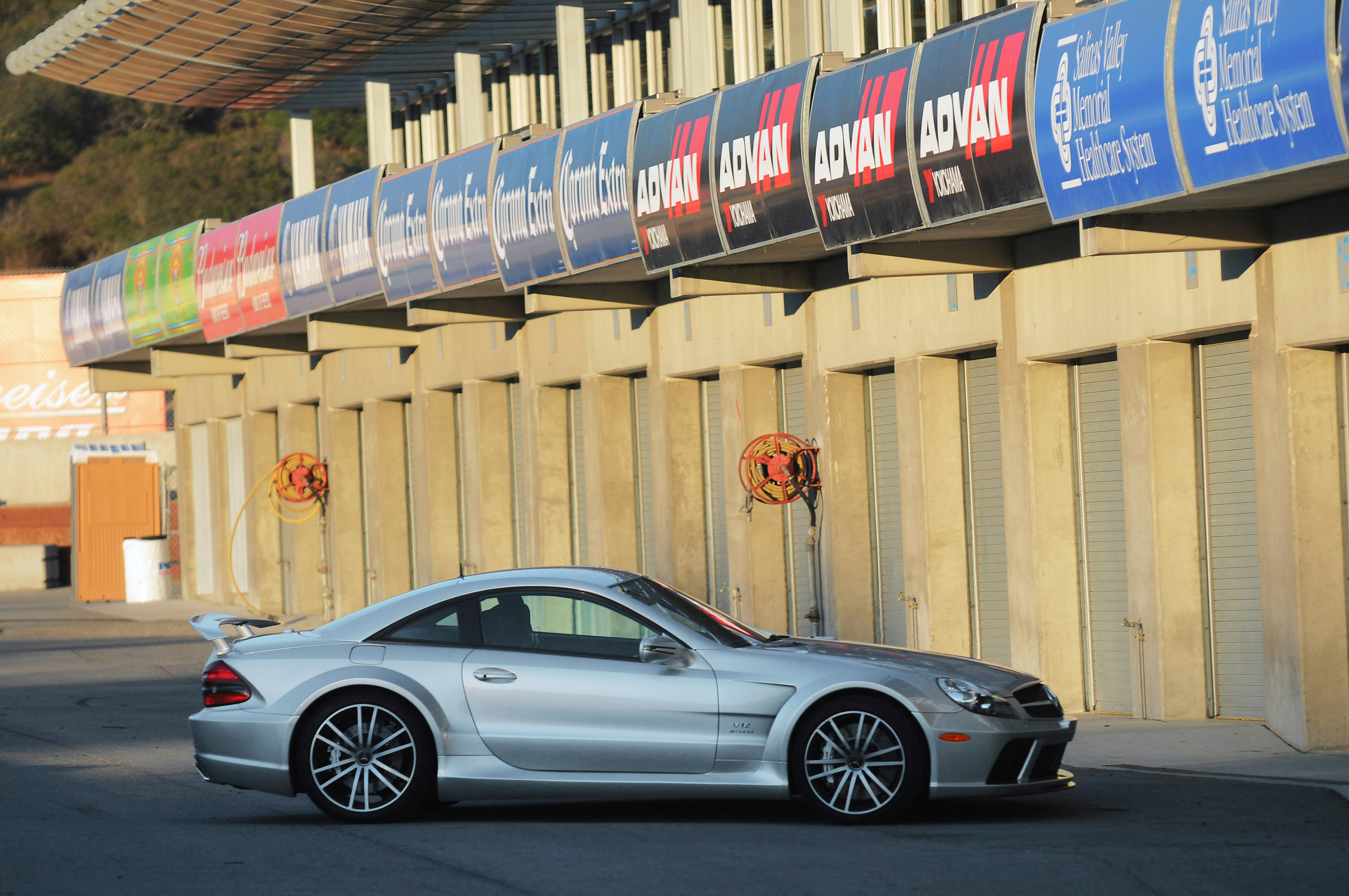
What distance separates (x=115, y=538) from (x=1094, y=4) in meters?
29.3

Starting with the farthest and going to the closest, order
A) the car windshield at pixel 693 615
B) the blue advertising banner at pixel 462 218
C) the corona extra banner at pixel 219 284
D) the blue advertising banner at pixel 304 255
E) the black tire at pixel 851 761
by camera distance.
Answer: the corona extra banner at pixel 219 284 → the blue advertising banner at pixel 304 255 → the blue advertising banner at pixel 462 218 → the car windshield at pixel 693 615 → the black tire at pixel 851 761

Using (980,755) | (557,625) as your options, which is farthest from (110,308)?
(980,755)

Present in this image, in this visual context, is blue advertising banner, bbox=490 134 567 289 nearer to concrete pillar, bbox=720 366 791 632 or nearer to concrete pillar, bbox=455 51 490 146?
concrete pillar, bbox=720 366 791 632

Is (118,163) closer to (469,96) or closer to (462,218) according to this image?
(469,96)

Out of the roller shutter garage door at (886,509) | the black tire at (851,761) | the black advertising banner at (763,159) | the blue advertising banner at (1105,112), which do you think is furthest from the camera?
the roller shutter garage door at (886,509)

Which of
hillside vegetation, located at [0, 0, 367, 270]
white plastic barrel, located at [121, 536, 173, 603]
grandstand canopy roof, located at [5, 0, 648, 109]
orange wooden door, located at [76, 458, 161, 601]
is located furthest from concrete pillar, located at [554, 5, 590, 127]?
hillside vegetation, located at [0, 0, 367, 270]

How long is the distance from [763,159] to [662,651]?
7324mm

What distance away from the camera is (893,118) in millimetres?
13586

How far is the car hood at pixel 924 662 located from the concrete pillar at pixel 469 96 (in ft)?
53.8

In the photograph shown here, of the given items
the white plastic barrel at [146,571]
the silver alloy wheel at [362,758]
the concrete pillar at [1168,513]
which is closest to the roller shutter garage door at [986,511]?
the concrete pillar at [1168,513]

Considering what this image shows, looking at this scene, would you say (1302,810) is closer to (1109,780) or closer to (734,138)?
(1109,780)

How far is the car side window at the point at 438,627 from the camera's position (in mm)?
9312

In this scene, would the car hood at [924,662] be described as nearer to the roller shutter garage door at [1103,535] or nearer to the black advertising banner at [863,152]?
the black advertising banner at [863,152]

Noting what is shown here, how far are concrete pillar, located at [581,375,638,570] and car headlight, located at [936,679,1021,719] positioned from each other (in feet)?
43.8
